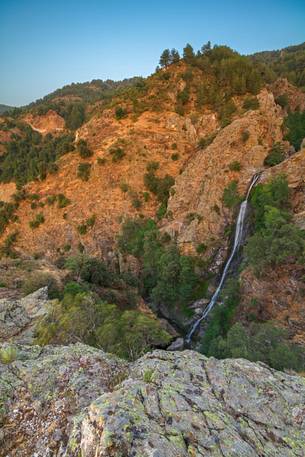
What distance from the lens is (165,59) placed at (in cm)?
5978

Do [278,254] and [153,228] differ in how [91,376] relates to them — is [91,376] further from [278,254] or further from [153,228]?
[153,228]

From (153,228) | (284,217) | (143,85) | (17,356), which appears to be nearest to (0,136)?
(143,85)

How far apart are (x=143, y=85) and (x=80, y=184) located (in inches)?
999

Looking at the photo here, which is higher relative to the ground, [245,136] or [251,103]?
[251,103]

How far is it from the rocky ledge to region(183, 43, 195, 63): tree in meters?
63.8

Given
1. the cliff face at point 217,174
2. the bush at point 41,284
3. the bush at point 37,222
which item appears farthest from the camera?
the bush at point 37,222

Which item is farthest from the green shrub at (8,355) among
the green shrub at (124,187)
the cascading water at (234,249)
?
the green shrub at (124,187)

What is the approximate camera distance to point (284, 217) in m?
27.3

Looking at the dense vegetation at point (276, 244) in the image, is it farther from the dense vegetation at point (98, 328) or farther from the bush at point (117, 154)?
the bush at point (117, 154)

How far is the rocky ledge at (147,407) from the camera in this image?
203 inches

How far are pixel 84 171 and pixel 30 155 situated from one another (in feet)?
110

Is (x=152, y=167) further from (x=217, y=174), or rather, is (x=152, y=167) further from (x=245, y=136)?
(x=245, y=136)

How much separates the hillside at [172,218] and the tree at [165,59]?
24 centimetres

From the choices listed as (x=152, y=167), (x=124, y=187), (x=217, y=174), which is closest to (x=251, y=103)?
(x=217, y=174)
